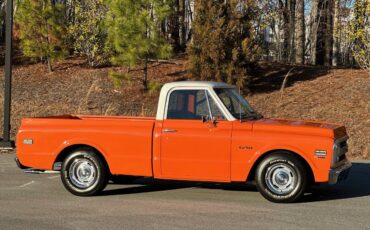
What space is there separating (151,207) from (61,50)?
1631cm

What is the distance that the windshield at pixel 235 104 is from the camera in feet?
26.8

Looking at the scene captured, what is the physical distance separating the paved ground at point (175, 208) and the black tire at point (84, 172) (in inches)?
6.2

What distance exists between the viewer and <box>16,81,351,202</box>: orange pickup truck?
303 inches

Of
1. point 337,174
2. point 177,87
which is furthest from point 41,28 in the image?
point 337,174

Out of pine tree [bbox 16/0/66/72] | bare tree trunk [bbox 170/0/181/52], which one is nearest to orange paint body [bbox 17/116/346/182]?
pine tree [bbox 16/0/66/72]

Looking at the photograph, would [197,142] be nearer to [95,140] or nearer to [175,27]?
[95,140]

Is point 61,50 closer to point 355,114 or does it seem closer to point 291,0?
point 355,114

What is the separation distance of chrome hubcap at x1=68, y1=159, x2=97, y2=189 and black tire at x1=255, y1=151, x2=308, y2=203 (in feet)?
8.30

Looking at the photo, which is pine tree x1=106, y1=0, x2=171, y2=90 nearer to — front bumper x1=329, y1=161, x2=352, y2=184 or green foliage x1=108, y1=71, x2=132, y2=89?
green foliage x1=108, y1=71, x2=132, y2=89

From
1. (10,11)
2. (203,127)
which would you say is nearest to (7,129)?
(10,11)

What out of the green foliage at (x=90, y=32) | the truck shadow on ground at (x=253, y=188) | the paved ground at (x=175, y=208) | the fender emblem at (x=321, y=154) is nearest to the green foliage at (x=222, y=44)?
the green foliage at (x=90, y=32)

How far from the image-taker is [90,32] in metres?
22.1

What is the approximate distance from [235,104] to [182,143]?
1.06 m

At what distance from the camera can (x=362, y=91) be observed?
1767 centimetres
